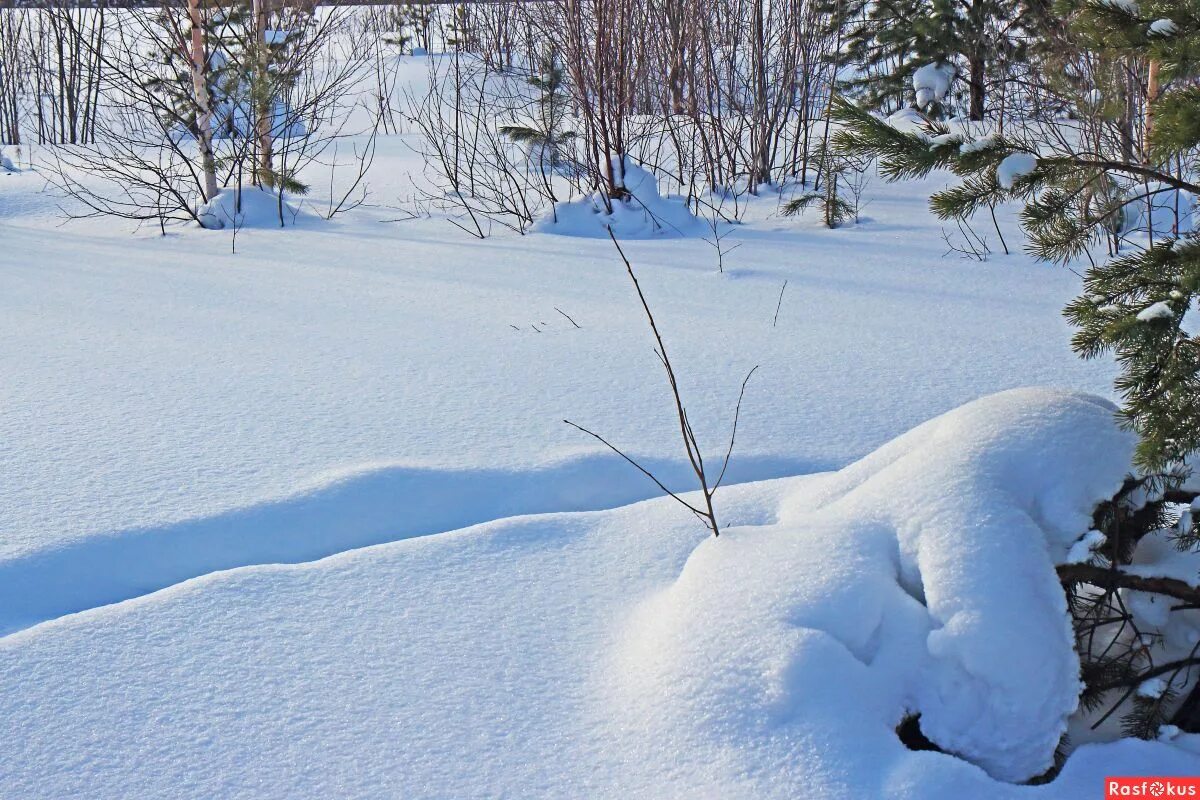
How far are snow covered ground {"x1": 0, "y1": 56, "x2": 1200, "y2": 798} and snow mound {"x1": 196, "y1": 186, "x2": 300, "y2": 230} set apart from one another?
4.03 ft

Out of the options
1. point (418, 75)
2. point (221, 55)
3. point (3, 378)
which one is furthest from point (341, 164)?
point (418, 75)

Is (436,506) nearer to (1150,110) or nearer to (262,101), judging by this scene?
(1150,110)

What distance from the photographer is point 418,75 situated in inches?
707

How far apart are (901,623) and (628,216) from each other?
16.5 ft

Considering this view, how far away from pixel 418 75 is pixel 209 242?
12549 mm

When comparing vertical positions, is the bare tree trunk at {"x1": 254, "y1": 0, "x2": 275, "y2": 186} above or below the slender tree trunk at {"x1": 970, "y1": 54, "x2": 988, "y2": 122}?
below

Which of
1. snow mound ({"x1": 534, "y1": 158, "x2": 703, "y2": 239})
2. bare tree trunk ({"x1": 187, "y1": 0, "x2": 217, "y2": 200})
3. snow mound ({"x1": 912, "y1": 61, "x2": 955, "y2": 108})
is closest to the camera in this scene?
snow mound ({"x1": 534, "y1": 158, "x2": 703, "y2": 239})

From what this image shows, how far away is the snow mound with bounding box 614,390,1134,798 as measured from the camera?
1.59m

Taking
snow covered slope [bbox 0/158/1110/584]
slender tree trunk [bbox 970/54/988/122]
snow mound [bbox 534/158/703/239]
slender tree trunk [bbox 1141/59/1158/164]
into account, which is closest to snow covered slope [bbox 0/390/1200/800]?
slender tree trunk [bbox 1141/59/1158/164]

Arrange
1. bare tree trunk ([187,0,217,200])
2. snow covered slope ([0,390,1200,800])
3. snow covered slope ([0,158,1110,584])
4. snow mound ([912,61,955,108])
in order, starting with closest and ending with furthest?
1. snow covered slope ([0,390,1200,800])
2. snow covered slope ([0,158,1110,584])
3. bare tree trunk ([187,0,217,200])
4. snow mound ([912,61,955,108])

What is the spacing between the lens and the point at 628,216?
6527 millimetres

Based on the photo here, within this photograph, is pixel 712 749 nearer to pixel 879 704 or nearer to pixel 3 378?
pixel 879 704

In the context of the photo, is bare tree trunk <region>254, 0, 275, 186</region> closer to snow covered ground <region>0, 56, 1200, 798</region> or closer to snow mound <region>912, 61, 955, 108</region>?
snow covered ground <region>0, 56, 1200, 798</region>

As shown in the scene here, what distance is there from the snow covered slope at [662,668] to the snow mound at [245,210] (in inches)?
203
